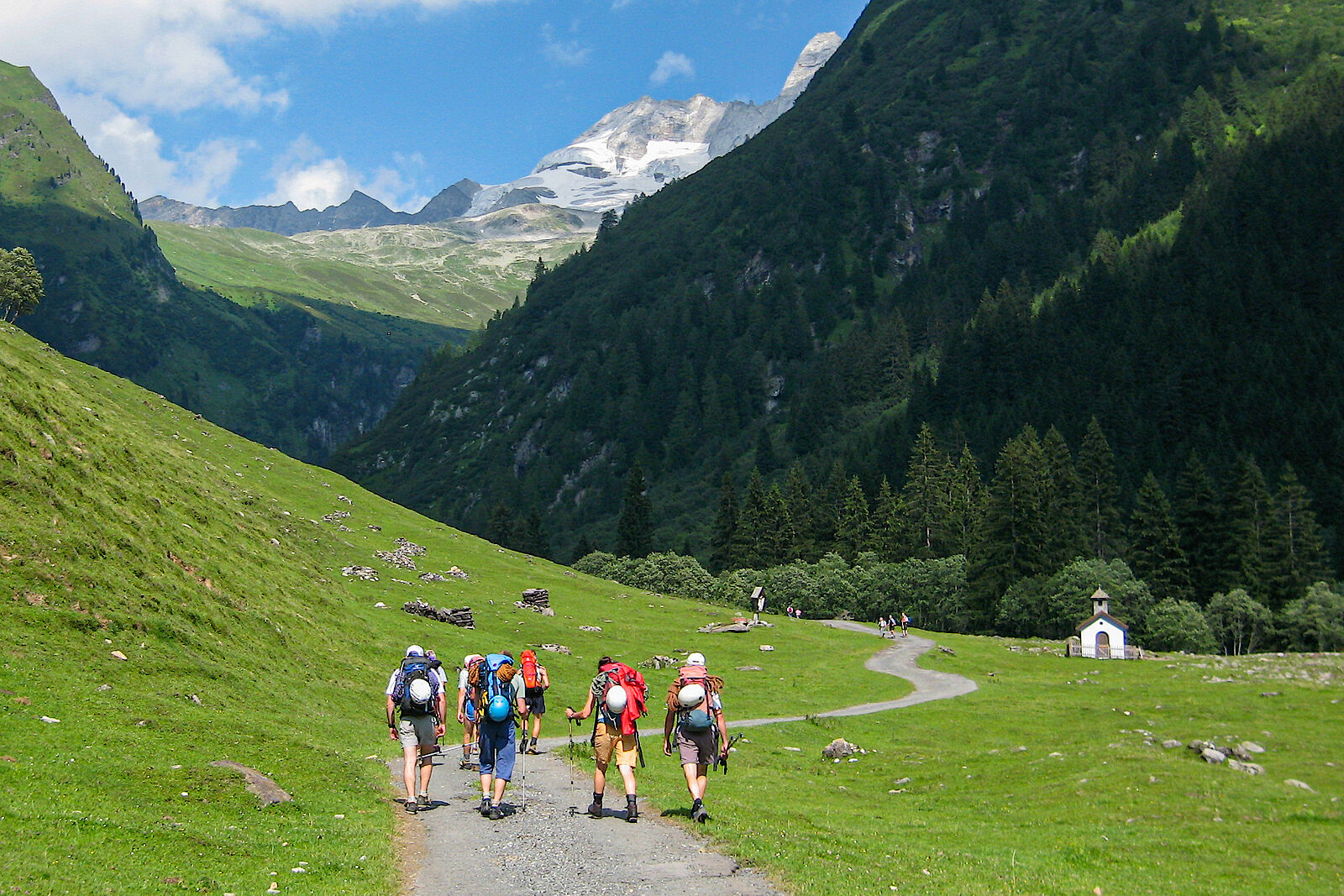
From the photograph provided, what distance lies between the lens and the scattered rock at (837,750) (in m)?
39.3

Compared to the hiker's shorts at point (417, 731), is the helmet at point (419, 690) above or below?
above

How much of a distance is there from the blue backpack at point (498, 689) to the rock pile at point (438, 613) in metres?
42.8

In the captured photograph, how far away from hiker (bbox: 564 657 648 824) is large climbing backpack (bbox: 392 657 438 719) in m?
3.49

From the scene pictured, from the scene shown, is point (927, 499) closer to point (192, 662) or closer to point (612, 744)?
point (192, 662)

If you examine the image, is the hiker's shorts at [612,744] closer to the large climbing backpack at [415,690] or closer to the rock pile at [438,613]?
the large climbing backpack at [415,690]

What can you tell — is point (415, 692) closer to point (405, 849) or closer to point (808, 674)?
point (405, 849)

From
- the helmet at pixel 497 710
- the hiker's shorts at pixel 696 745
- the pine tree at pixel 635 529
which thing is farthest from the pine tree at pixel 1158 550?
the helmet at pixel 497 710

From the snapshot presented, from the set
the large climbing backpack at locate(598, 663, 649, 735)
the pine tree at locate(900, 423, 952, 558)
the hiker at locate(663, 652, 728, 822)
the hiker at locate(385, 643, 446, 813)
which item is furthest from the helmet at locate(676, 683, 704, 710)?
the pine tree at locate(900, 423, 952, 558)

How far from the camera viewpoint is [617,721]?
20422mm

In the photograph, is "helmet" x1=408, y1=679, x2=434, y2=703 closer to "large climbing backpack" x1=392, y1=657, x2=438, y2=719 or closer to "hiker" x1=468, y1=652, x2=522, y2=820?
"large climbing backpack" x1=392, y1=657, x2=438, y2=719

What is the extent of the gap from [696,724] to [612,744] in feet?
7.75

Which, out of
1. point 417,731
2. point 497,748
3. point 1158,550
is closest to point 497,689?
point 497,748

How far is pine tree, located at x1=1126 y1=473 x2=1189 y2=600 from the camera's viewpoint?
395 feet

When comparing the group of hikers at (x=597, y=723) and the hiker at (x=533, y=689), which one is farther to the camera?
the hiker at (x=533, y=689)
